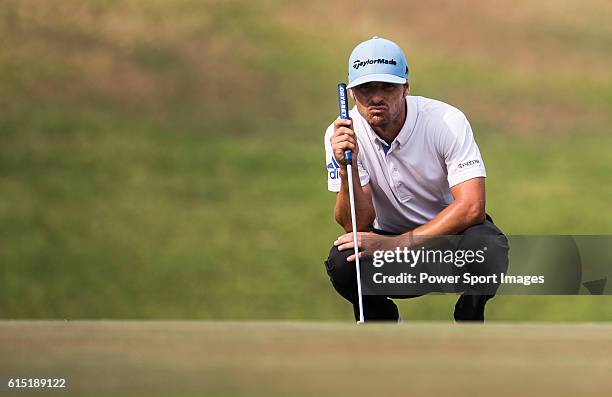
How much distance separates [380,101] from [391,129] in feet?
0.55

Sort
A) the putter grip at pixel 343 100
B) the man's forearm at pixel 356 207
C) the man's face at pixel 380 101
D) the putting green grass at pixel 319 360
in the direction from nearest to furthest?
the putting green grass at pixel 319 360 → the putter grip at pixel 343 100 → the man's face at pixel 380 101 → the man's forearm at pixel 356 207

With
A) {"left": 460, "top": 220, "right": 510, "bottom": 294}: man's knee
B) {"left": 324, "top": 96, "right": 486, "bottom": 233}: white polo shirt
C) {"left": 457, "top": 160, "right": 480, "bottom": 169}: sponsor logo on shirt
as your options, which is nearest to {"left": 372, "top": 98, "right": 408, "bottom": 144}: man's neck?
{"left": 324, "top": 96, "right": 486, "bottom": 233}: white polo shirt

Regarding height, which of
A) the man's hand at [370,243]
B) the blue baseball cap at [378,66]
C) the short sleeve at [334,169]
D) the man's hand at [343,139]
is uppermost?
the blue baseball cap at [378,66]

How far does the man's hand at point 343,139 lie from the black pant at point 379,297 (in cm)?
37

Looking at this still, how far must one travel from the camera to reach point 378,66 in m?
4.04

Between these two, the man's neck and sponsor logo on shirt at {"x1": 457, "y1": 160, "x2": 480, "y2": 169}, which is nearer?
sponsor logo on shirt at {"x1": 457, "y1": 160, "x2": 480, "y2": 169}

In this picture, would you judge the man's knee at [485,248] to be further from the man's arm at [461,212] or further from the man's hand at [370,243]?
the man's hand at [370,243]

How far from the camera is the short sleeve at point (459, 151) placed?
4070mm

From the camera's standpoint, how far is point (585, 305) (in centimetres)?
1388

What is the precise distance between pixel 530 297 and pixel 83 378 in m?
12.3

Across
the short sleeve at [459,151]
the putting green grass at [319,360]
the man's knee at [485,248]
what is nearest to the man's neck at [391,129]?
the short sleeve at [459,151]

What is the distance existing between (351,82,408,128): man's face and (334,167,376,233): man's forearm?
20cm

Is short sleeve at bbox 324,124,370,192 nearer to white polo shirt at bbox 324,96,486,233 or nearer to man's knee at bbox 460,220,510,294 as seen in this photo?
white polo shirt at bbox 324,96,486,233

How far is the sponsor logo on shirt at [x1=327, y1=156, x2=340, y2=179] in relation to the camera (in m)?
4.26
